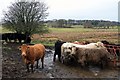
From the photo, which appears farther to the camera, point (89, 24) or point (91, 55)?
point (89, 24)

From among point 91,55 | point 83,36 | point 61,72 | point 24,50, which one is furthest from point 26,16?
point 24,50

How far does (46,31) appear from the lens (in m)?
30.0

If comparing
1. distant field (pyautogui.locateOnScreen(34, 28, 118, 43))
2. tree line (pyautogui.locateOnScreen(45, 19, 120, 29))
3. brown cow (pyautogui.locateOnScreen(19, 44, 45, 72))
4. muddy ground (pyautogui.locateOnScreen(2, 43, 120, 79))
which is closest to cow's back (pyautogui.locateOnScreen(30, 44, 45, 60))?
brown cow (pyautogui.locateOnScreen(19, 44, 45, 72))

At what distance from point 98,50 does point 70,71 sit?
1928mm

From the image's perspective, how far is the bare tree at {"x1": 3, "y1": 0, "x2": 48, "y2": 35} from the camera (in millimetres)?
29219

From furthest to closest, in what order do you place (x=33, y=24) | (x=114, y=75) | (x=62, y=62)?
(x=33, y=24), (x=62, y=62), (x=114, y=75)

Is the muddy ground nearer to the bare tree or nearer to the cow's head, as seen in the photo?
the cow's head

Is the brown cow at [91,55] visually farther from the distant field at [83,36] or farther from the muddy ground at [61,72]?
the distant field at [83,36]

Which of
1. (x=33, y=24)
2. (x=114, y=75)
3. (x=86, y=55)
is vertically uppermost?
(x=33, y=24)

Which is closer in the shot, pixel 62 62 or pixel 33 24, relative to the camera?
pixel 62 62

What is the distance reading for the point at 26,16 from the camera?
29375mm

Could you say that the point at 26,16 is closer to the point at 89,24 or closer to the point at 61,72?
the point at 61,72

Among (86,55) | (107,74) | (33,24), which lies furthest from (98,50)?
(33,24)

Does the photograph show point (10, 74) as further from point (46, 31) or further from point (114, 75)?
point (46, 31)
